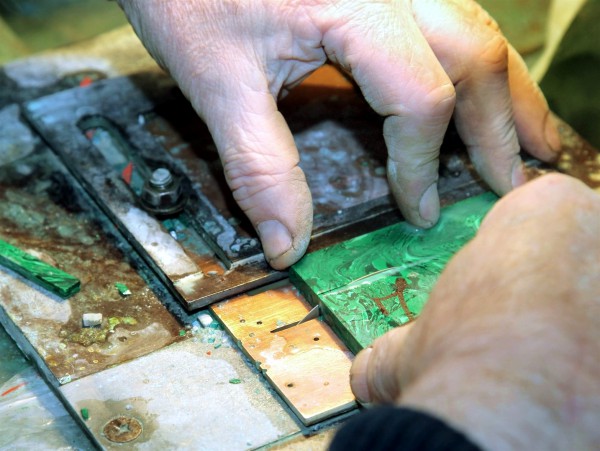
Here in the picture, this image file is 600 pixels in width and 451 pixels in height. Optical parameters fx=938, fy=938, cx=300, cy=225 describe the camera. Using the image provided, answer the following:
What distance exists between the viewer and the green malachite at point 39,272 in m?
1.74

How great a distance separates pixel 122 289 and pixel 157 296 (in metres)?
0.07

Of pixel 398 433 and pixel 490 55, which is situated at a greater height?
pixel 398 433

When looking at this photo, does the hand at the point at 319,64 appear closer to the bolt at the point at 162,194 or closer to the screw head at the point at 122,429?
the bolt at the point at 162,194

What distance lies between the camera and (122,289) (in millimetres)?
1774

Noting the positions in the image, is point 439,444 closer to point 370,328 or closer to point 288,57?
point 370,328

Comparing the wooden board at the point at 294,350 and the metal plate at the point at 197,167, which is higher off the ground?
the metal plate at the point at 197,167

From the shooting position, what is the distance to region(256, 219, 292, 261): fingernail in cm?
173

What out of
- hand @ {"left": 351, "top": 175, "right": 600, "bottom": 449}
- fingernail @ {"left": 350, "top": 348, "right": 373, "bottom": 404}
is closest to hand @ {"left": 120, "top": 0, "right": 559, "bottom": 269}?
fingernail @ {"left": 350, "top": 348, "right": 373, "bottom": 404}

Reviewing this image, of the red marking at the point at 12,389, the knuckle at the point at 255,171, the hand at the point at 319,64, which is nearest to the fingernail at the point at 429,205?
the hand at the point at 319,64

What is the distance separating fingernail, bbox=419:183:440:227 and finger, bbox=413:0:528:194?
0.16m

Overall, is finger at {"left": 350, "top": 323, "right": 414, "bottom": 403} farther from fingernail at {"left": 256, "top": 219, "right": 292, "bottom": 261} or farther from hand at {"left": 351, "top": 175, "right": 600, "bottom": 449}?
fingernail at {"left": 256, "top": 219, "right": 292, "bottom": 261}

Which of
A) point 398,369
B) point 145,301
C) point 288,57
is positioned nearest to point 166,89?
point 288,57

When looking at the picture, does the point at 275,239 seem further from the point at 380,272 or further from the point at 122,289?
the point at 122,289

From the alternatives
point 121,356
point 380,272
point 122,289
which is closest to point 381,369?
point 380,272
